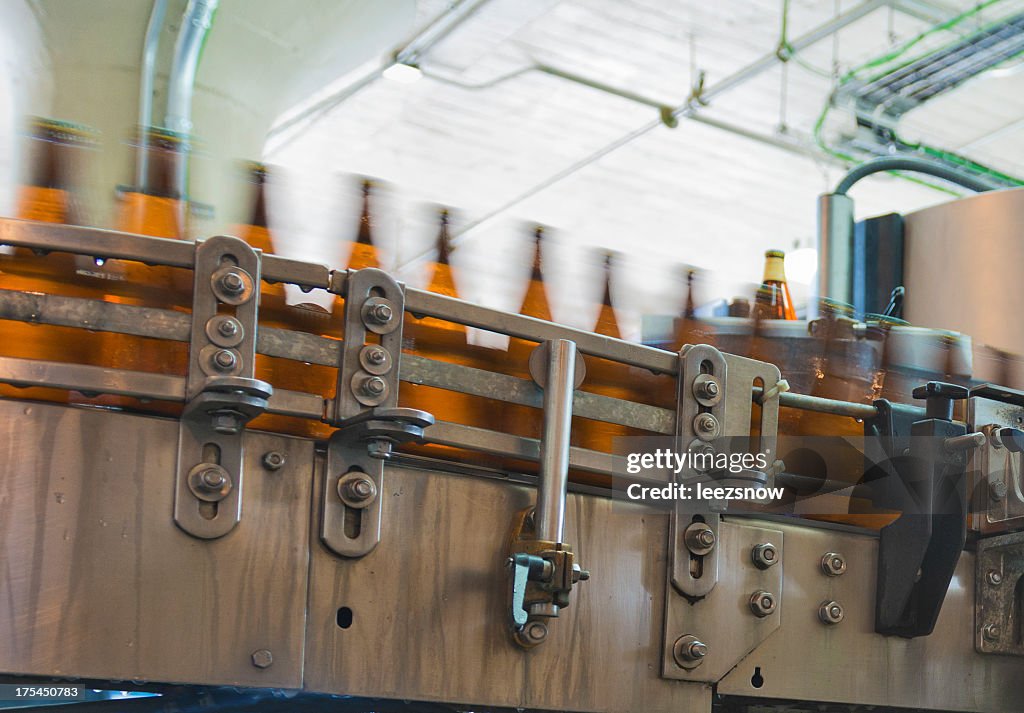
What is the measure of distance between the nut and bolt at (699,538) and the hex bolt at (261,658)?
13.4 inches

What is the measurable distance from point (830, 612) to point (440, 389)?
39 centimetres

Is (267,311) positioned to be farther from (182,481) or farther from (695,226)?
(695,226)

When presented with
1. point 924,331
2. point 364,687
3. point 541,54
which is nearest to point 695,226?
point 541,54

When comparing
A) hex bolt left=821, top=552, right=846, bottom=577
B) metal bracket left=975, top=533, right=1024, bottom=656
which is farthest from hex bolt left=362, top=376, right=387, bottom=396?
metal bracket left=975, top=533, right=1024, bottom=656

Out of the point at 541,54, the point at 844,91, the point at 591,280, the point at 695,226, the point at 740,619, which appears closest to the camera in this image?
the point at 740,619

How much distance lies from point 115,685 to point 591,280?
0.55 meters

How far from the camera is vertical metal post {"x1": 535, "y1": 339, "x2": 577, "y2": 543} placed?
801 millimetres

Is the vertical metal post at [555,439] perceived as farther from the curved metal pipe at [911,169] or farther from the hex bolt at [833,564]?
the curved metal pipe at [911,169]

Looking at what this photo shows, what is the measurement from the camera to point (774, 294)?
4.10 ft

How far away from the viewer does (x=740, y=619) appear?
924 mm

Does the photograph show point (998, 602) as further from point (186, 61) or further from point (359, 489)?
point (186, 61)

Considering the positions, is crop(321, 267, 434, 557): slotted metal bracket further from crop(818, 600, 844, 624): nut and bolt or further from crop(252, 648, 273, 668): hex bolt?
crop(818, 600, 844, 624): nut and bolt

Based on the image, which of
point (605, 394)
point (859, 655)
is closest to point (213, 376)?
point (605, 394)

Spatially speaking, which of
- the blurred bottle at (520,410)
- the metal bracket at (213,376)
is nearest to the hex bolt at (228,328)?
the metal bracket at (213,376)
